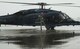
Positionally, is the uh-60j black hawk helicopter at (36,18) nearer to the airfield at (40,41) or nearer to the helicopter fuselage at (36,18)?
the helicopter fuselage at (36,18)

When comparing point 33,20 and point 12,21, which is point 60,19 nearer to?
point 33,20

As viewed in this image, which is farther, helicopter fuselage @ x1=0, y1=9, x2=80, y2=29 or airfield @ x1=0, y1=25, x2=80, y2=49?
helicopter fuselage @ x1=0, y1=9, x2=80, y2=29

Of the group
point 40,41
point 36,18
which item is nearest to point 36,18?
point 36,18

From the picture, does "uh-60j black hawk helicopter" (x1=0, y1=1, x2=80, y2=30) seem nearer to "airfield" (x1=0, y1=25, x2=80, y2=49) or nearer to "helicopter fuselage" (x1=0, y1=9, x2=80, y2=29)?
"helicopter fuselage" (x1=0, y1=9, x2=80, y2=29)

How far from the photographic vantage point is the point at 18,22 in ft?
87.5

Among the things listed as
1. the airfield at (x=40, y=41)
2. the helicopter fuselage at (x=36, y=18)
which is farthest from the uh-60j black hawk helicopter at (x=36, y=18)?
the airfield at (x=40, y=41)

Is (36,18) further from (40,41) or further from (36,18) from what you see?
(40,41)

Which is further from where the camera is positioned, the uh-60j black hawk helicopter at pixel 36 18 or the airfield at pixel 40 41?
the uh-60j black hawk helicopter at pixel 36 18

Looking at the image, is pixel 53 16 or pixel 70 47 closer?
pixel 70 47

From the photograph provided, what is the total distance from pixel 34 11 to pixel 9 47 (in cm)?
1196

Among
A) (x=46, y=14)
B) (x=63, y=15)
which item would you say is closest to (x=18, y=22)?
(x=46, y=14)

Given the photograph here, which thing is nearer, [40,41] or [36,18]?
[40,41]

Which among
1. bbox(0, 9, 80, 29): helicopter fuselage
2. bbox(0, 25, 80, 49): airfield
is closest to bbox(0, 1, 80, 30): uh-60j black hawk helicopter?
bbox(0, 9, 80, 29): helicopter fuselage

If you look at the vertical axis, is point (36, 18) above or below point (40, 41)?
below
